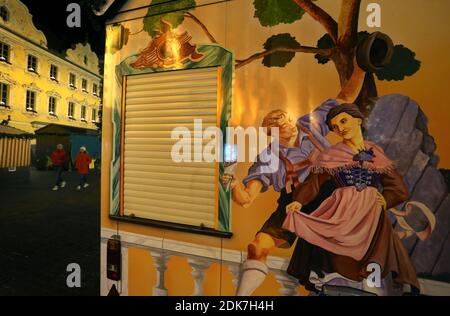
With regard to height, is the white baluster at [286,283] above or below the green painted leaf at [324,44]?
below

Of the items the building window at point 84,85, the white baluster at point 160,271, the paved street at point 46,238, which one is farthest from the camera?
the building window at point 84,85

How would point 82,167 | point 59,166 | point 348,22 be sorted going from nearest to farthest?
point 348,22 → point 82,167 → point 59,166

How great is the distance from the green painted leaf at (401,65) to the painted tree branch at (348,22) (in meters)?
0.26

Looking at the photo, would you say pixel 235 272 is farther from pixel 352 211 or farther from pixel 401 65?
pixel 401 65

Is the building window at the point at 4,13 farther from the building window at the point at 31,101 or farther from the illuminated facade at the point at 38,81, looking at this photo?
the building window at the point at 31,101

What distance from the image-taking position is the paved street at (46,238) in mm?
4516

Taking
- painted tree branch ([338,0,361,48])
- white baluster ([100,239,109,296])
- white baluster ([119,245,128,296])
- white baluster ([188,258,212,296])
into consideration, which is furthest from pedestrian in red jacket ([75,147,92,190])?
painted tree branch ([338,0,361,48])

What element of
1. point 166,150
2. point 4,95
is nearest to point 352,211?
point 166,150

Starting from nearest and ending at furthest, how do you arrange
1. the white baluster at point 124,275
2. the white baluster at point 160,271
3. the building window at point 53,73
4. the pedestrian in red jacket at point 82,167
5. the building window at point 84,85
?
the white baluster at point 160,271, the white baluster at point 124,275, the pedestrian in red jacket at point 82,167, the building window at point 53,73, the building window at point 84,85

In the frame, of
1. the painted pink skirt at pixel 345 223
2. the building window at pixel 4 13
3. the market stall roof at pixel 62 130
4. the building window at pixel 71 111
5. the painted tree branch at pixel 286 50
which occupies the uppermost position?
the building window at pixel 4 13

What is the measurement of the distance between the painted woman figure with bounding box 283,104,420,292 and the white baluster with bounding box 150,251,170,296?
92 centimetres

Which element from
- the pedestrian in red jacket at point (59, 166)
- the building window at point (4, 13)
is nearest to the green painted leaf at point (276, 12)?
the pedestrian in red jacket at point (59, 166)

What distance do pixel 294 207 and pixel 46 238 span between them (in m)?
6.04

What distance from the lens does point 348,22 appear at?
6.06 ft
